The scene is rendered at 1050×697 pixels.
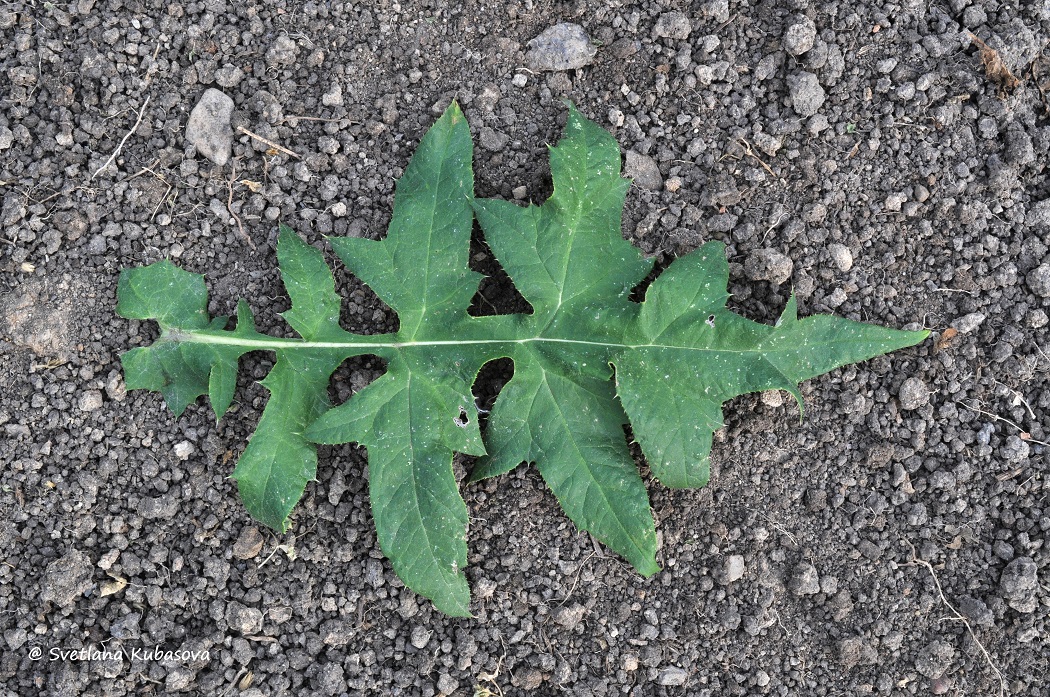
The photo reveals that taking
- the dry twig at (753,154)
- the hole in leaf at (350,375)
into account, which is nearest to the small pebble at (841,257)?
the dry twig at (753,154)

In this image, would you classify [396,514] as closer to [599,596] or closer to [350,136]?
[599,596]

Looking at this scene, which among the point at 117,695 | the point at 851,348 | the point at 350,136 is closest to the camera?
the point at 851,348

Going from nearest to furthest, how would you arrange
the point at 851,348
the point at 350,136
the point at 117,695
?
the point at 851,348, the point at 117,695, the point at 350,136

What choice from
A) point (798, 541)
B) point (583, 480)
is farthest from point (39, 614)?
point (798, 541)

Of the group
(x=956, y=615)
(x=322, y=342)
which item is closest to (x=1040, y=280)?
(x=956, y=615)

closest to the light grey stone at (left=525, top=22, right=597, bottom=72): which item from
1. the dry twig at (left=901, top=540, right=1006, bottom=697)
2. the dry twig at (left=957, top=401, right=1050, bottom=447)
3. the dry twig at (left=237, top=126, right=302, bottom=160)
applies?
Result: the dry twig at (left=237, top=126, right=302, bottom=160)

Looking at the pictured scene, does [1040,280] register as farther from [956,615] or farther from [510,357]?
[510,357]

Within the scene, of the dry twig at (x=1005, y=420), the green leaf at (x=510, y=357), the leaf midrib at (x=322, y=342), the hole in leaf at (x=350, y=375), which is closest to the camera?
the green leaf at (x=510, y=357)

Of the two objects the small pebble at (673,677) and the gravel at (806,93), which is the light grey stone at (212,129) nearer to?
the gravel at (806,93)
